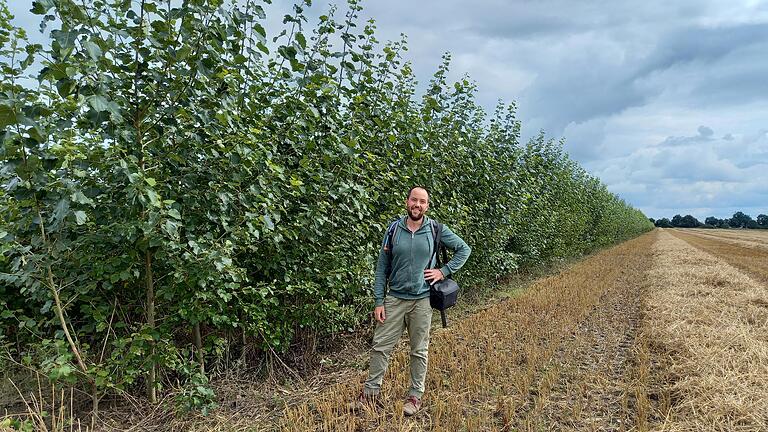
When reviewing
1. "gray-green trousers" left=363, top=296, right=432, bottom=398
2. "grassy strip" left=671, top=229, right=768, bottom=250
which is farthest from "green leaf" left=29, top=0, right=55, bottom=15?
"grassy strip" left=671, top=229, right=768, bottom=250

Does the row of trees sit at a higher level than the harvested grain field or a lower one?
higher

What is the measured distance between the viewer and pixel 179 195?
352 centimetres

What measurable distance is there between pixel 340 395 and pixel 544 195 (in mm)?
10843

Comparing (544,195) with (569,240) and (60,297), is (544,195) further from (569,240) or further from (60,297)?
(60,297)

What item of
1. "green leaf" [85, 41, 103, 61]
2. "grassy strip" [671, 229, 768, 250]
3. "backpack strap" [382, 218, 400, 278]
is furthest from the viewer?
"grassy strip" [671, 229, 768, 250]

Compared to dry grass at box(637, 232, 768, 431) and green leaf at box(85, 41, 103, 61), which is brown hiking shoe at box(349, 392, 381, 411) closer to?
dry grass at box(637, 232, 768, 431)

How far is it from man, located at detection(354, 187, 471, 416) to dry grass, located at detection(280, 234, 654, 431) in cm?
24

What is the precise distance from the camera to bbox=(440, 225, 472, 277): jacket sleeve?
13.0 ft

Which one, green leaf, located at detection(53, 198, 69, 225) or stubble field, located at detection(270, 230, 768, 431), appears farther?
stubble field, located at detection(270, 230, 768, 431)

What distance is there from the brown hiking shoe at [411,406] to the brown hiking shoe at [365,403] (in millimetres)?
281

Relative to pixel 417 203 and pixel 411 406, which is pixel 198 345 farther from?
pixel 417 203

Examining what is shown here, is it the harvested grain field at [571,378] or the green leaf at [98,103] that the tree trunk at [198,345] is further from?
the green leaf at [98,103]

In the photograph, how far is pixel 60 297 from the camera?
3334 mm

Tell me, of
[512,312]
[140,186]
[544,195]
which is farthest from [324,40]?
[544,195]
